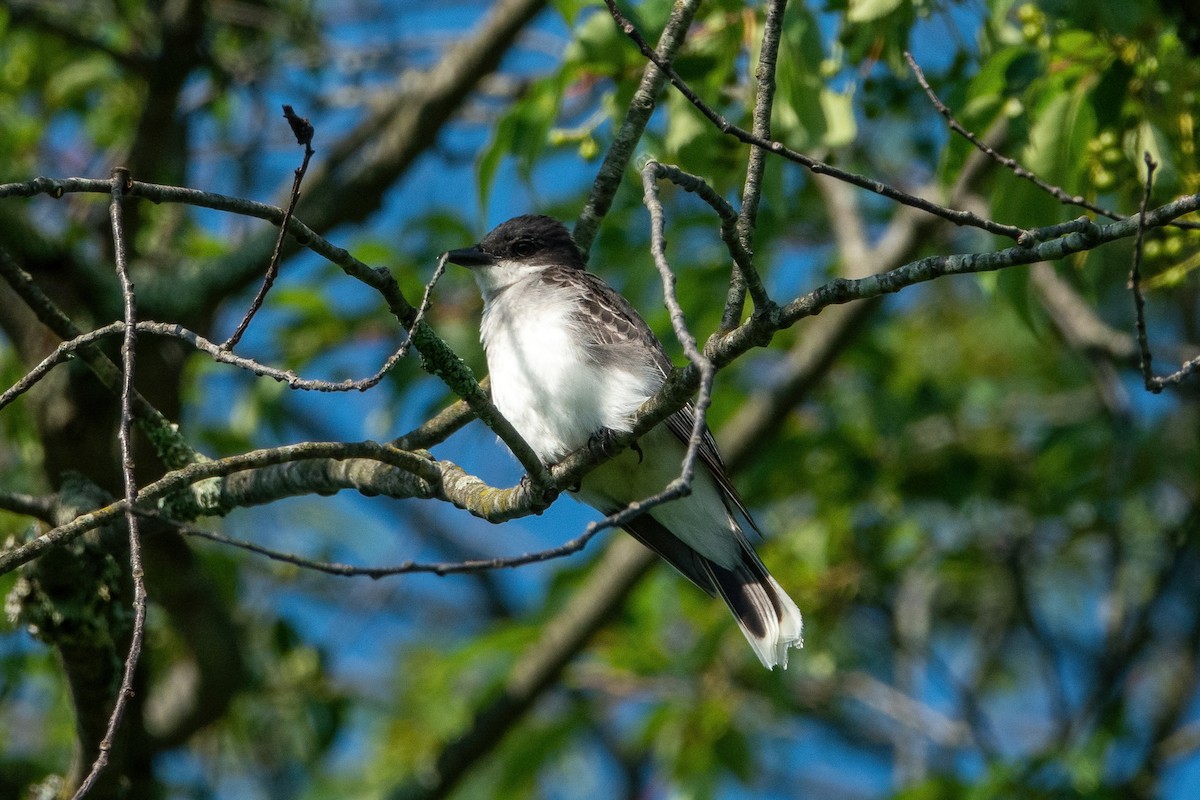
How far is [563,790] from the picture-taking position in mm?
9805

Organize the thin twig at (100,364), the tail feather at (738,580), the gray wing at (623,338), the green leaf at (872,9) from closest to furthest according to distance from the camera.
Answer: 1. the thin twig at (100,364)
2. the green leaf at (872,9)
3. the gray wing at (623,338)
4. the tail feather at (738,580)

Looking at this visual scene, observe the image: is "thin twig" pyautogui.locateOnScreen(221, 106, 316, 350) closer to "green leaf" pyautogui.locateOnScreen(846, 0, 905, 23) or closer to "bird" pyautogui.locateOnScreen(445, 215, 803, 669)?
"bird" pyautogui.locateOnScreen(445, 215, 803, 669)

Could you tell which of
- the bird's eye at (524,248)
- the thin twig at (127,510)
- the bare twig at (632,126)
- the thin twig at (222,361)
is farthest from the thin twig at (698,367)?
the bird's eye at (524,248)

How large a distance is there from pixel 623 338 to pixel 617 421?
1.38ft

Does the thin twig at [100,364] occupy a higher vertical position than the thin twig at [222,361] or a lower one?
higher

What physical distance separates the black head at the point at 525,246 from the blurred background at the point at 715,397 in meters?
0.34

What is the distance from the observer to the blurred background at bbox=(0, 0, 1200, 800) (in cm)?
405

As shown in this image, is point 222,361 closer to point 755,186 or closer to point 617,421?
point 755,186

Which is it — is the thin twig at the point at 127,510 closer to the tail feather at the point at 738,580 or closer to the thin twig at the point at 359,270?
the thin twig at the point at 359,270

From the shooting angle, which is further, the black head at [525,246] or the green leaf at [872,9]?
the black head at [525,246]

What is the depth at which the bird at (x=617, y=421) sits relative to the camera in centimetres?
428

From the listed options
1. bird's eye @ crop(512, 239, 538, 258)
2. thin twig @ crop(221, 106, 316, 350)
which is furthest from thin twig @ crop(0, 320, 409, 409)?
bird's eye @ crop(512, 239, 538, 258)

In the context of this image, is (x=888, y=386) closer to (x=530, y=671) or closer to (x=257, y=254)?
(x=530, y=671)

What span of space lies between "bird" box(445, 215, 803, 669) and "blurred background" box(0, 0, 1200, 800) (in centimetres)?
43
